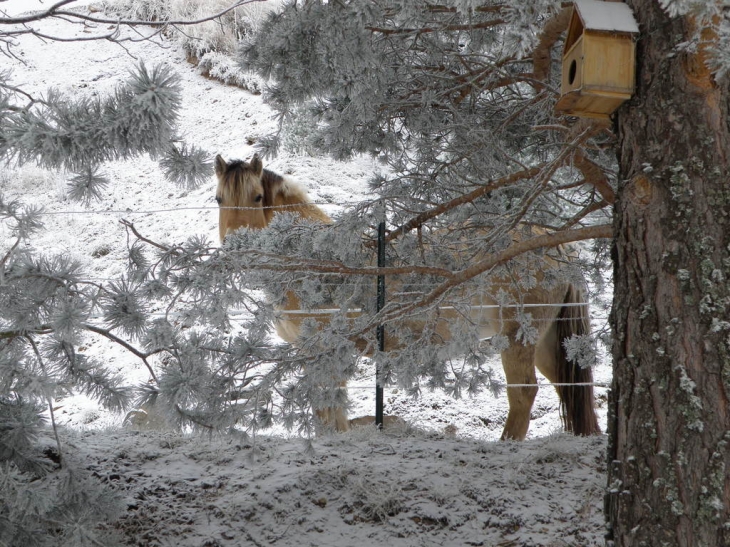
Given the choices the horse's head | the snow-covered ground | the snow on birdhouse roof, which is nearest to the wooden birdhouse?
the snow on birdhouse roof

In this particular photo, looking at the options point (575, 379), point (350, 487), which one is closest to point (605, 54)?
point (350, 487)

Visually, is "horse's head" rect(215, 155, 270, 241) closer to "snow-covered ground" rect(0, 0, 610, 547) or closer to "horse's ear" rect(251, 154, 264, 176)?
"horse's ear" rect(251, 154, 264, 176)

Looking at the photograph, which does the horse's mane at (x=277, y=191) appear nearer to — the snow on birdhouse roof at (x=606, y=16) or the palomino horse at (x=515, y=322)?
the palomino horse at (x=515, y=322)

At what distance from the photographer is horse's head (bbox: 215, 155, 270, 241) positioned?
4.95 m

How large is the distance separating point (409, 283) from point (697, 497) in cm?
206

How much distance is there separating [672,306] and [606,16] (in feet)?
2.91

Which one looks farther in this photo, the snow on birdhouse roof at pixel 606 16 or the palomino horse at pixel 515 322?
the palomino horse at pixel 515 322

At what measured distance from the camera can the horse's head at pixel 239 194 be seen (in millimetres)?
4949

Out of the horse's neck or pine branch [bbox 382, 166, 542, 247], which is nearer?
pine branch [bbox 382, 166, 542, 247]

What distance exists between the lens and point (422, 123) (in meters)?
3.39

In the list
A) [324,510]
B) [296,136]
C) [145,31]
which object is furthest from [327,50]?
[145,31]

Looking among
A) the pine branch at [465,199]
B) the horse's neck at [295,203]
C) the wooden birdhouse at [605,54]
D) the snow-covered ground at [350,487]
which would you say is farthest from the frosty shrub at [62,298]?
the horse's neck at [295,203]

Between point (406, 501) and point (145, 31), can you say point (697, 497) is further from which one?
point (145, 31)

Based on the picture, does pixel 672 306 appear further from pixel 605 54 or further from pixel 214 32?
pixel 214 32
